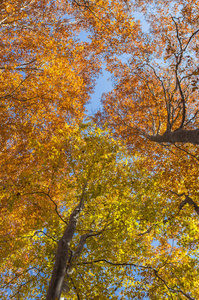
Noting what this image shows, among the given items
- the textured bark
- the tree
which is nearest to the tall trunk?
the tree

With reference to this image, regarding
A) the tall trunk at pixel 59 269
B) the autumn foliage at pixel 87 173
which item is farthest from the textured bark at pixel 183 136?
the tall trunk at pixel 59 269

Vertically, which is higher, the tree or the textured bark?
the textured bark

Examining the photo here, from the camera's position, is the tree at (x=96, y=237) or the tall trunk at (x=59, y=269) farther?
the tree at (x=96, y=237)

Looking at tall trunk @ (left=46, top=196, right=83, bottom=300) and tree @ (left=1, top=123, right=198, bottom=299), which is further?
tree @ (left=1, top=123, right=198, bottom=299)

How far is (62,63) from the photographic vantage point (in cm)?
1278

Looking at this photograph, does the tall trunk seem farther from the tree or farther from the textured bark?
the textured bark

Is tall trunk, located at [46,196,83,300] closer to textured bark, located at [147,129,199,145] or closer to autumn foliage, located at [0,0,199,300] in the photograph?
Answer: autumn foliage, located at [0,0,199,300]

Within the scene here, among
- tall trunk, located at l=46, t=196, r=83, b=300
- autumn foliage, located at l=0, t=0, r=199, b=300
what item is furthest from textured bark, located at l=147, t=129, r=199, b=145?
tall trunk, located at l=46, t=196, r=83, b=300

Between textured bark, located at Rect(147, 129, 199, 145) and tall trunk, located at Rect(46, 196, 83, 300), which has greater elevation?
textured bark, located at Rect(147, 129, 199, 145)

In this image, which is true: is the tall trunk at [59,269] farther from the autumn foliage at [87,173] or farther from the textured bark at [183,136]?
the textured bark at [183,136]

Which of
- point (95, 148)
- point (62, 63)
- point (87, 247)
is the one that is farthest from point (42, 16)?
point (87, 247)

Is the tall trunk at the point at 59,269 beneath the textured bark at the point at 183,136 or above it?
beneath

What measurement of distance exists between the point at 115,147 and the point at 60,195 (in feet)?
19.7

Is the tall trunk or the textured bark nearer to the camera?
the tall trunk
